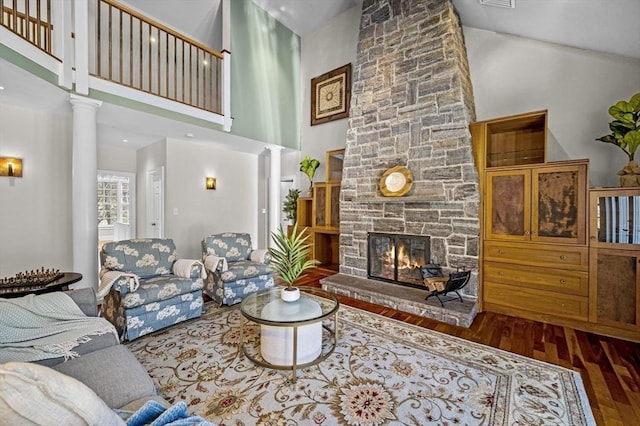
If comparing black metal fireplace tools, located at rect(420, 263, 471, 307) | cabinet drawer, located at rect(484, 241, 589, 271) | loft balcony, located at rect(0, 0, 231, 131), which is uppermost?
loft balcony, located at rect(0, 0, 231, 131)

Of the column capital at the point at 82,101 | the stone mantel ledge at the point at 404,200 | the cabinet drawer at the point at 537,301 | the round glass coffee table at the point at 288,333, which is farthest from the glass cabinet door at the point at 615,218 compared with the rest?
the column capital at the point at 82,101

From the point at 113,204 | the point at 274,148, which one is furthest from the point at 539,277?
the point at 113,204

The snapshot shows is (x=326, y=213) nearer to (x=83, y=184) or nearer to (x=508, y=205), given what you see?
(x=508, y=205)

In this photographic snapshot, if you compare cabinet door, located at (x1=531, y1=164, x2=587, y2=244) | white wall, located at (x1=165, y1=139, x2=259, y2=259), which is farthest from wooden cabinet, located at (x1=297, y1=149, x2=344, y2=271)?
cabinet door, located at (x1=531, y1=164, x2=587, y2=244)

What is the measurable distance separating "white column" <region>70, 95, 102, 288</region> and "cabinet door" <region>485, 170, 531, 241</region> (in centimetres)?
487

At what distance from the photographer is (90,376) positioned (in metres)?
1.35

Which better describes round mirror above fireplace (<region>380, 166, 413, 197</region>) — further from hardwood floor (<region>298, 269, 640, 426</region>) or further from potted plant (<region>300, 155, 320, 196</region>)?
potted plant (<region>300, 155, 320, 196</region>)

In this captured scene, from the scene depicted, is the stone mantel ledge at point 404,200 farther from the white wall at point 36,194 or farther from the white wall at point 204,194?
the white wall at point 36,194

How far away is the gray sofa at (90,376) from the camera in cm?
70

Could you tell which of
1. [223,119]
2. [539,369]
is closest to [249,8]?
[223,119]

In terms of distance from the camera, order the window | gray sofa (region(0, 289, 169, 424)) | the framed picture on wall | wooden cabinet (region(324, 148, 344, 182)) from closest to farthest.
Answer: gray sofa (region(0, 289, 169, 424)) → wooden cabinet (region(324, 148, 344, 182)) → the framed picture on wall → the window

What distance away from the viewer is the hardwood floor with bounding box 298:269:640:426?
5.99 feet

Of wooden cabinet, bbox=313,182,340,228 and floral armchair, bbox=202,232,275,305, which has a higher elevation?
wooden cabinet, bbox=313,182,340,228

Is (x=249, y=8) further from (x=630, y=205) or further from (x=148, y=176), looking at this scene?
(x=630, y=205)
